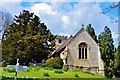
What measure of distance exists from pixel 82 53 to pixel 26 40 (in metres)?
6.88

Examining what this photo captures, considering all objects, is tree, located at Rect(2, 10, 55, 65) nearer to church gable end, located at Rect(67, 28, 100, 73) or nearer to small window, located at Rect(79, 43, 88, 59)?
church gable end, located at Rect(67, 28, 100, 73)

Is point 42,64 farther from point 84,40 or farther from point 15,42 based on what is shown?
point 84,40

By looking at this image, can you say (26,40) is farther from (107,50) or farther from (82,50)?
(107,50)

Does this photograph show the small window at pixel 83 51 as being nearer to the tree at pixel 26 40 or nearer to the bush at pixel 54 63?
the tree at pixel 26 40

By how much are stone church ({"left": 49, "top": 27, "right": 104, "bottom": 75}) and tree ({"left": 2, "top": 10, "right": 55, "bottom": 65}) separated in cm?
189

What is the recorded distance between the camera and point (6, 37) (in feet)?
91.4

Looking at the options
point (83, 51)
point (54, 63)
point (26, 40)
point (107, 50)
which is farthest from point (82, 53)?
point (26, 40)

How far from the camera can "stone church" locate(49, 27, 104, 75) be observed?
29875mm

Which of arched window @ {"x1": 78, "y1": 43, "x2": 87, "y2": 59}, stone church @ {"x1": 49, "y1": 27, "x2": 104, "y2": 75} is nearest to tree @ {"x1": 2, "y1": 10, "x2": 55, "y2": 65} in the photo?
stone church @ {"x1": 49, "y1": 27, "x2": 104, "y2": 75}

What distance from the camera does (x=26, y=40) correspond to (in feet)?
87.9

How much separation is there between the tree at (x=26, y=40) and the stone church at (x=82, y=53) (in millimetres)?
1888

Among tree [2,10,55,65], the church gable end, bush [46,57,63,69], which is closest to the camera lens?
bush [46,57,63,69]

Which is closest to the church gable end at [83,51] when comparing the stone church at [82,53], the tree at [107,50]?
the stone church at [82,53]

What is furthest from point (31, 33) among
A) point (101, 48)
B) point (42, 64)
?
point (101, 48)
